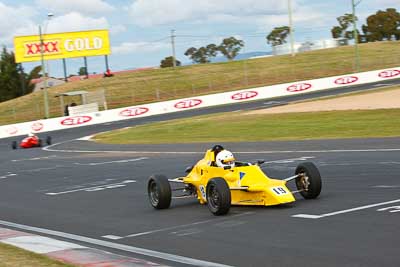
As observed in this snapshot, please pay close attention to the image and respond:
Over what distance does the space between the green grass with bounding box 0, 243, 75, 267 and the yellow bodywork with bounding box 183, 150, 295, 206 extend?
13.1 feet

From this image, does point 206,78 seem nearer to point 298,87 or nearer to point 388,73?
point 298,87

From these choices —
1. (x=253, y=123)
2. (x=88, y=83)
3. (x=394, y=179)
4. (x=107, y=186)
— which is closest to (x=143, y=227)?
(x=394, y=179)

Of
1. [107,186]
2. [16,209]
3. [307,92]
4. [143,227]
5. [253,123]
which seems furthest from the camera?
[307,92]

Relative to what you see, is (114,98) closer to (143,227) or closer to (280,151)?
(280,151)

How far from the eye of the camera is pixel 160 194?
43.4ft

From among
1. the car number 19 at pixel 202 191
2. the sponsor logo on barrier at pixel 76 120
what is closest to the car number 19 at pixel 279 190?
the car number 19 at pixel 202 191

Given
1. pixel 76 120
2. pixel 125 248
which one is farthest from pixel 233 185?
pixel 76 120

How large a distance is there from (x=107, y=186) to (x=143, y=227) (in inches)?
269

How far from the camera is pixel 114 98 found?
77.5m

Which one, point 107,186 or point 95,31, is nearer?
point 107,186

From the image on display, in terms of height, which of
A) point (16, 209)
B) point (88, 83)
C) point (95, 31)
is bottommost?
point (16, 209)

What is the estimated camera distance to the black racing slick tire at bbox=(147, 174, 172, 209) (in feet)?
43.4

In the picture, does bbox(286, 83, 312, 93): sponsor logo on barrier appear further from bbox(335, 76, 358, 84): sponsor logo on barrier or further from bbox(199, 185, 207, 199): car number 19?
bbox(199, 185, 207, 199): car number 19

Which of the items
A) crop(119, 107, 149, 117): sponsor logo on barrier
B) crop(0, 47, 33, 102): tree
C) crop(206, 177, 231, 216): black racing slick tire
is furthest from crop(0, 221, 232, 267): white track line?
crop(0, 47, 33, 102): tree
